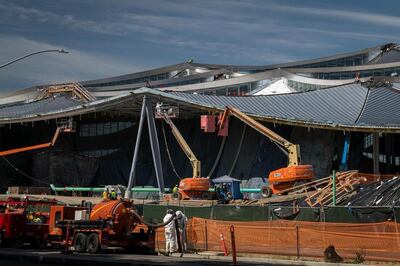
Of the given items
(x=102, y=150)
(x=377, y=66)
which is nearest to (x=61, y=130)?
(x=102, y=150)

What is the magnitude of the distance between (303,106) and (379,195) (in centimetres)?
3108

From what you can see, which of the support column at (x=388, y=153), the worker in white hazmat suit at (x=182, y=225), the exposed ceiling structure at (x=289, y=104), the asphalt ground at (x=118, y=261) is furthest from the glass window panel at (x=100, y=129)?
the asphalt ground at (x=118, y=261)

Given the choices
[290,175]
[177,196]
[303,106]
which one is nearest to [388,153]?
[303,106]

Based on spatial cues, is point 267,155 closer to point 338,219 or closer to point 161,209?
point 161,209

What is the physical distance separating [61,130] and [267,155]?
23.0 m

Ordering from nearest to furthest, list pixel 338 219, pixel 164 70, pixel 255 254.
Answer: pixel 255 254, pixel 338 219, pixel 164 70

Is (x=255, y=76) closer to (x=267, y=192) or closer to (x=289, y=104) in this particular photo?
(x=289, y=104)

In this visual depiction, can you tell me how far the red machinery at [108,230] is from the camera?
23859 mm

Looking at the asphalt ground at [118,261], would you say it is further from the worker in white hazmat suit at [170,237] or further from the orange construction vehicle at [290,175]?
the orange construction vehicle at [290,175]

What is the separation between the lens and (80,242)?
24094mm

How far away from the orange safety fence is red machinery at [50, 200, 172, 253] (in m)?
2.31

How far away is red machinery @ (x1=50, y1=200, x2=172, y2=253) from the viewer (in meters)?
23.9

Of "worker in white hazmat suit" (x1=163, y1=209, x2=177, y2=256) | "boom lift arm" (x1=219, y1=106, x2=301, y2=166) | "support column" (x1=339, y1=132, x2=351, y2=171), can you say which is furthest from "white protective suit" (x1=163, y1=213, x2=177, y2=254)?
"support column" (x1=339, y1=132, x2=351, y2=171)

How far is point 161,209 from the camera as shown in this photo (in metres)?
30.9
